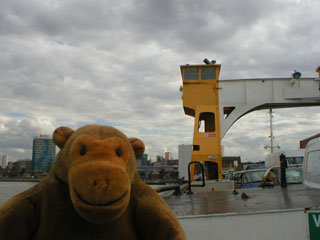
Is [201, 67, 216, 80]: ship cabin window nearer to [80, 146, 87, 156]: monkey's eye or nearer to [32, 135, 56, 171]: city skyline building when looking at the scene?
[32, 135, 56, 171]: city skyline building

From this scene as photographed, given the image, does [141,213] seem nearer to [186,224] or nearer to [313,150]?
[186,224]

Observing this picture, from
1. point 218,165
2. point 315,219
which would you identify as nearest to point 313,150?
point 315,219

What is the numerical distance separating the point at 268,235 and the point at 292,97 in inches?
394

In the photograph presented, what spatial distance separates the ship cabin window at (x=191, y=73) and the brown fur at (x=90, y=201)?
34.0 ft

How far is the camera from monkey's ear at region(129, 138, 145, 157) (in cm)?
213

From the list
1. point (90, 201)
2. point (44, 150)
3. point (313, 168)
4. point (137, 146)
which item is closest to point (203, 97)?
point (313, 168)

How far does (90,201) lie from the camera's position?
62.0 inches

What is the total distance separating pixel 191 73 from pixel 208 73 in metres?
0.70

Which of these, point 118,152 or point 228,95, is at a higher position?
point 228,95

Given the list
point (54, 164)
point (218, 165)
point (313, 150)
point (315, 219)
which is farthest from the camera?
point (218, 165)

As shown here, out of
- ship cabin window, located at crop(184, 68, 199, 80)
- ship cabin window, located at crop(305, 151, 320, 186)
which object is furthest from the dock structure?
ship cabin window, located at crop(305, 151, 320, 186)

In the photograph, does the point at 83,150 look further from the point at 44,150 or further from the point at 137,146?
the point at 44,150

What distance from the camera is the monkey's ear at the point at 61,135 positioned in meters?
2.05

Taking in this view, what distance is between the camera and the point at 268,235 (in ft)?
10.1
